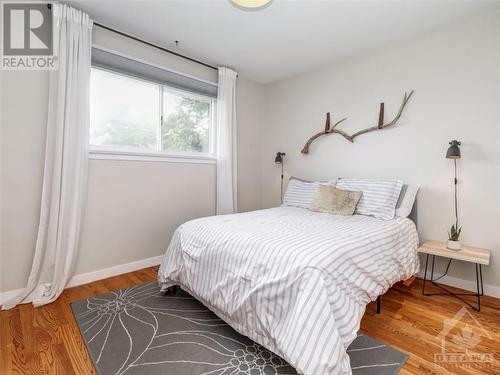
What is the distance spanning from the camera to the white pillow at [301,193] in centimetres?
297

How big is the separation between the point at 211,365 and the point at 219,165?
233cm

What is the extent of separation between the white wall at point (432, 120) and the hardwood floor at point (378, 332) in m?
0.63

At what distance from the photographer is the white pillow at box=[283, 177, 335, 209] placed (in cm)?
297

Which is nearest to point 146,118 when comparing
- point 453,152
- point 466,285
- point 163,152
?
point 163,152

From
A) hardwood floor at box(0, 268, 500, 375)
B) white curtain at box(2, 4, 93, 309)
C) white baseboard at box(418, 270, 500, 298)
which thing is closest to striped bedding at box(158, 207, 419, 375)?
hardwood floor at box(0, 268, 500, 375)

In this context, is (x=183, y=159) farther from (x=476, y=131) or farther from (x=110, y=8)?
(x=476, y=131)

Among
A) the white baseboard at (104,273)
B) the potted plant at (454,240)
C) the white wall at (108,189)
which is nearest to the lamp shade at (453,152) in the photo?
the potted plant at (454,240)

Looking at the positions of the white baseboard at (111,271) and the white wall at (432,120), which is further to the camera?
the white baseboard at (111,271)

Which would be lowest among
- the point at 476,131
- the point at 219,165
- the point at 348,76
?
the point at 219,165

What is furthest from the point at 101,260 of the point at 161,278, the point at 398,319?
the point at 398,319

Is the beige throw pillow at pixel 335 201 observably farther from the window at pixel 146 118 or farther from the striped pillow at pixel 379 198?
the window at pixel 146 118

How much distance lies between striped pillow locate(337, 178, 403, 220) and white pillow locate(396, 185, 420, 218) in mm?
91

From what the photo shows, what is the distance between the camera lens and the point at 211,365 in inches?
53.6

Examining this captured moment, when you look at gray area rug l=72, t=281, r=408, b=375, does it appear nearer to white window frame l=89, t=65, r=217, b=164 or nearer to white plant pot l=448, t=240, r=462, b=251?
white plant pot l=448, t=240, r=462, b=251
